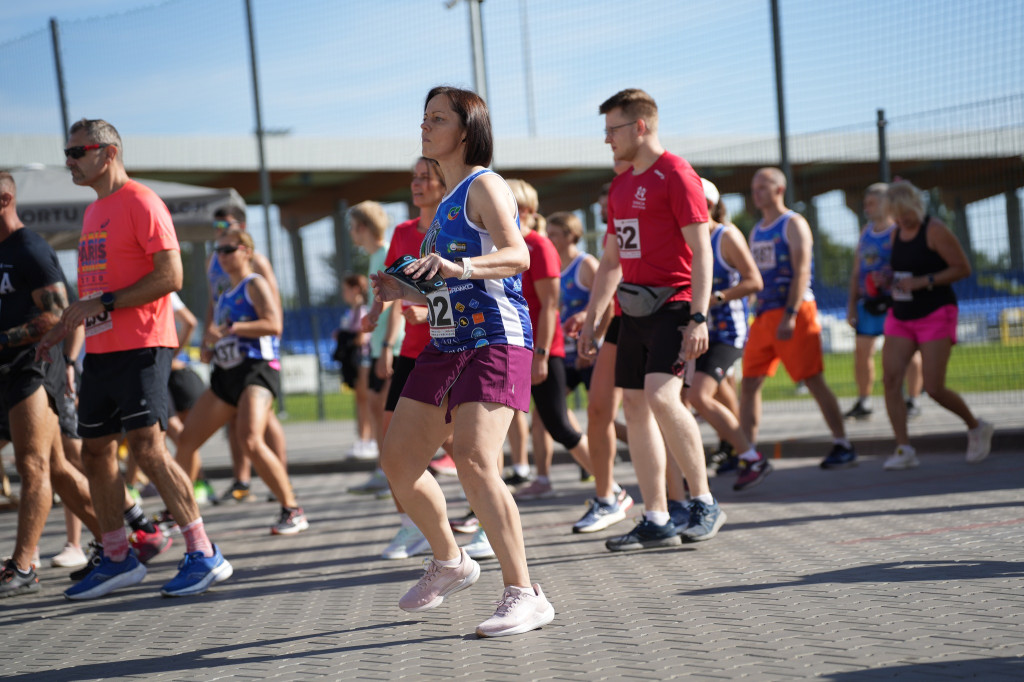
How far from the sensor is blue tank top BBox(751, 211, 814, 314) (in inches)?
315

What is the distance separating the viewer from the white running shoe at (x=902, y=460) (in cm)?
766

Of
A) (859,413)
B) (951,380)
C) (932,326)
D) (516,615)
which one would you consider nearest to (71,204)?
(932,326)

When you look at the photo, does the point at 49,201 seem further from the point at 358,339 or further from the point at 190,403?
the point at 358,339

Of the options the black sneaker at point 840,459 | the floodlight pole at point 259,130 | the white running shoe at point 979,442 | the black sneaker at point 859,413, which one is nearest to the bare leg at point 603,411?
the black sneaker at point 840,459

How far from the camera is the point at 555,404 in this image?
22.0ft

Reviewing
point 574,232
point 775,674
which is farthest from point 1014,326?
point 775,674

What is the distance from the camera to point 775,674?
10.2ft

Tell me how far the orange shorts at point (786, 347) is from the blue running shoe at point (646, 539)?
2811 mm

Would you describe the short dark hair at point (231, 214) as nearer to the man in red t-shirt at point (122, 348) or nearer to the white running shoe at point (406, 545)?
the man in red t-shirt at point (122, 348)

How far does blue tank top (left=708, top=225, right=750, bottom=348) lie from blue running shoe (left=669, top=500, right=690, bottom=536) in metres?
1.48

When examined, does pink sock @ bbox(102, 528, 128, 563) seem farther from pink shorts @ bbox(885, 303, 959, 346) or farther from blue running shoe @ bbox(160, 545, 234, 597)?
pink shorts @ bbox(885, 303, 959, 346)

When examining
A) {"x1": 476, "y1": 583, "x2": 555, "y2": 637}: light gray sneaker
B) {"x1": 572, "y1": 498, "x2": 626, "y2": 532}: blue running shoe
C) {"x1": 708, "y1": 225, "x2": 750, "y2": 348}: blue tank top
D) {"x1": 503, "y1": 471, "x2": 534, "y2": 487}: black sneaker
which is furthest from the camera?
{"x1": 503, "y1": 471, "x2": 534, "y2": 487}: black sneaker

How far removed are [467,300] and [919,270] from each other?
4.85 metres

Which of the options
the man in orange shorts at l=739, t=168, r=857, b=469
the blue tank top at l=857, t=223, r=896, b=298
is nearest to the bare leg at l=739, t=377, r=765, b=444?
the man in orange shorts at l=739, t=168, r=857, b=469
